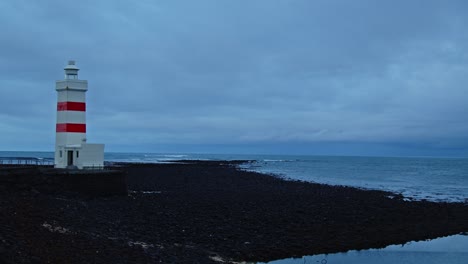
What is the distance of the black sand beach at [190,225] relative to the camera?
42.3 feet

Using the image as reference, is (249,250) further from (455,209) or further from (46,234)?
(455,209)

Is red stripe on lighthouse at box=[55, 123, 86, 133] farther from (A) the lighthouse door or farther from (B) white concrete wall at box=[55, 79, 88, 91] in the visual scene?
(B) white concrete wall at box=[55, 79, 88, 91]

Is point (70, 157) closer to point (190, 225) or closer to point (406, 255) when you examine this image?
point (190, 225)

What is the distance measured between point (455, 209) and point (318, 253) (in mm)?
14922

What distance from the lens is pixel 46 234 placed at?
13.2 m

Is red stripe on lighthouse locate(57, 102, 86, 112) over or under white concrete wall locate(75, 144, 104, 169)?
over

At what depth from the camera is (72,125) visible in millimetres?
25641

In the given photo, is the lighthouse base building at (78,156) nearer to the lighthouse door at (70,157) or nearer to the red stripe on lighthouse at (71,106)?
the lighthouse door at (70,157)

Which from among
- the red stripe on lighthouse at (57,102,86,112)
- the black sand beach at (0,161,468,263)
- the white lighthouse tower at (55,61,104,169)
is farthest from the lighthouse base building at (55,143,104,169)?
the black sand beach at (0,161,468,263)

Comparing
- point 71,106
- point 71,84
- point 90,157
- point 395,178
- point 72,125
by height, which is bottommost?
point 395,178

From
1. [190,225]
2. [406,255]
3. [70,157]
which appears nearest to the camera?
[406,255]

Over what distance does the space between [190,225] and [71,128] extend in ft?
32.9

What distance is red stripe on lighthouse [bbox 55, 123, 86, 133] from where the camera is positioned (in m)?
25.5

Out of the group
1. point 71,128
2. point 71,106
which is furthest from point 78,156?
point 71,106
